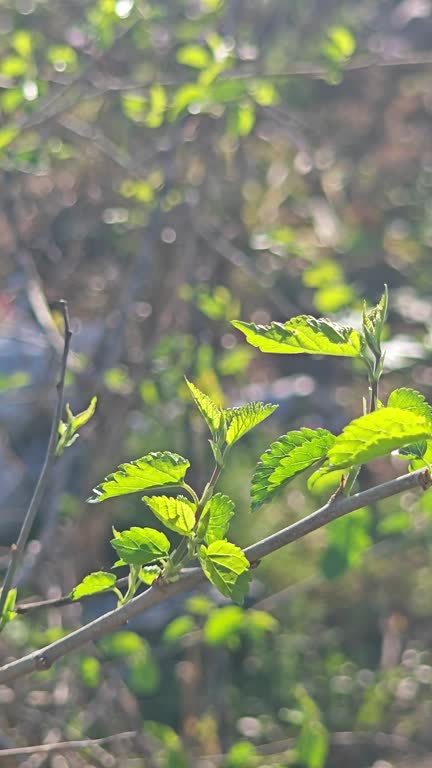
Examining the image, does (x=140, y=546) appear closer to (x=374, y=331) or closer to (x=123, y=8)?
(x=374, y=331)

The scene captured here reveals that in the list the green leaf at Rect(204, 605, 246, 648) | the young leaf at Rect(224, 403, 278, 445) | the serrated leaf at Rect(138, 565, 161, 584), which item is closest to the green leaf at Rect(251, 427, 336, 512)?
the young leaf at Rect(224, 403, 278, 445)

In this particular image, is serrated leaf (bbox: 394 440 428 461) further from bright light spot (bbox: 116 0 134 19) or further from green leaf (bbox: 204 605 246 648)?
bright light spot (bbox: 116 0 134 19)

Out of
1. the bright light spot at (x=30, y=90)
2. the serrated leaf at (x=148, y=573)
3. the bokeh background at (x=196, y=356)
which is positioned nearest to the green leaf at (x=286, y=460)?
the serrated leaf at (x=148, y=573)

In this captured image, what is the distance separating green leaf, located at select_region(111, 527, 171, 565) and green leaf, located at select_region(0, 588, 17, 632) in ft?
0.56

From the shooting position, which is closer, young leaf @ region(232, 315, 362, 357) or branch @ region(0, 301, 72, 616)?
young leaf @ region(232, 315, 362, 357)

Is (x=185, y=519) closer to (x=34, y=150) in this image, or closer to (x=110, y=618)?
(x=110, y=618)

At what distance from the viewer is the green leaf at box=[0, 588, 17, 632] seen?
3.08 ft

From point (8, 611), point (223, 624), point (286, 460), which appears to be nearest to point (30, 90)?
point (223, 624)

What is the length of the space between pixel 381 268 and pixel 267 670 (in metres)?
2.21

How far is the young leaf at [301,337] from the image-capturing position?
2.48 feet

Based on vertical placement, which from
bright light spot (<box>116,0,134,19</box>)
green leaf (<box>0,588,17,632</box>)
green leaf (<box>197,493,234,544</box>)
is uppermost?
bright light spot (<box>116,0,134,19</box>)

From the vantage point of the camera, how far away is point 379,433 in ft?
2.26

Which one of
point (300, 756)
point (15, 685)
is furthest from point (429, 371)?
point (15, 685)

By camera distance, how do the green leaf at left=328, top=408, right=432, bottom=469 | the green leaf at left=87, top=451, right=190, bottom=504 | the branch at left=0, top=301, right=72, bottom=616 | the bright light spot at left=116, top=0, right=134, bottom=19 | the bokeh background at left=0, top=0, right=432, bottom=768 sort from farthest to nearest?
the bokeh background at left=0, top=0, right=432, bottom=768 → the bright light spot at left=116, top=0, right=134, bottom=19 → the branch at left=0, top=301, right=72, bottom=616 → the green leaf at left=87, top=451, right=190, bottom=504 → the green leaf at left=328, top=408, right=432, bottom=469
